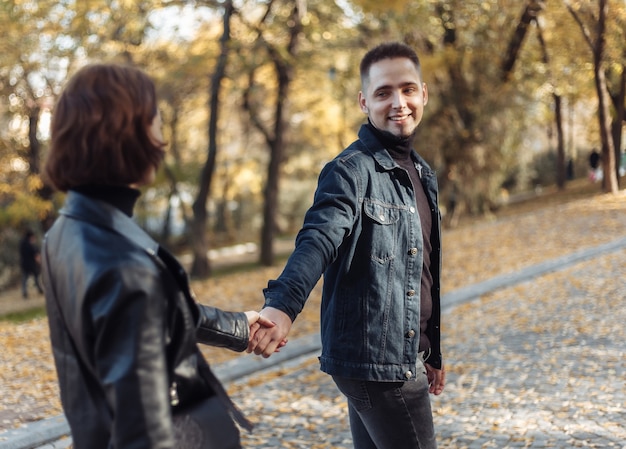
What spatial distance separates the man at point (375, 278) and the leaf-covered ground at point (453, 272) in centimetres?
468

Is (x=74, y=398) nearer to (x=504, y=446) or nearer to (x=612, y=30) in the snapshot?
(x=504, y=446)

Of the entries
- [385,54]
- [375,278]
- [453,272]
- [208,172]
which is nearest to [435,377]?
[375,278]

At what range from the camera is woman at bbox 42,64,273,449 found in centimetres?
159

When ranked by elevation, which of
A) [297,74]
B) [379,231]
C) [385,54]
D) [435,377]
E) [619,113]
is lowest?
[435,377]

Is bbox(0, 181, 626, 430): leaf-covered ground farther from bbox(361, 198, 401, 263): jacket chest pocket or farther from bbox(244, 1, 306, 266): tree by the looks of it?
bbox(361, 198, 401, 263): jacket chest pocket

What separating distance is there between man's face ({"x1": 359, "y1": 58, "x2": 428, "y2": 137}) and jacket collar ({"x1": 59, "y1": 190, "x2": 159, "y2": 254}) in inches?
48.2

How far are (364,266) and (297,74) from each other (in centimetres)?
1901

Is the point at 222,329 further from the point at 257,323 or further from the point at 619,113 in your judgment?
the point at 619,113

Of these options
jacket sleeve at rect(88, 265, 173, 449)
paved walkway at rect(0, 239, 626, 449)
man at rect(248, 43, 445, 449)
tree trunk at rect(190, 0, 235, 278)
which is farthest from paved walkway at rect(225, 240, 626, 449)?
tree trunk at rect(190, 0, 235, 278)

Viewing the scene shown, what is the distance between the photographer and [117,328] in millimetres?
1586

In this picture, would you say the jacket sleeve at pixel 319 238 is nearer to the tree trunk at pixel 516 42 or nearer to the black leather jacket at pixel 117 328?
the black leather jacket at pixel 117 328

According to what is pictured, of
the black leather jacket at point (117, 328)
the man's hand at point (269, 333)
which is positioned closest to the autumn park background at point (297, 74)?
the man's hand at point (269, 333)

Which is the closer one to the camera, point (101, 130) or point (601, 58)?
point (101, 130)

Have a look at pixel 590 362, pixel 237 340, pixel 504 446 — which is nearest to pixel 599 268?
pixel 590 362
